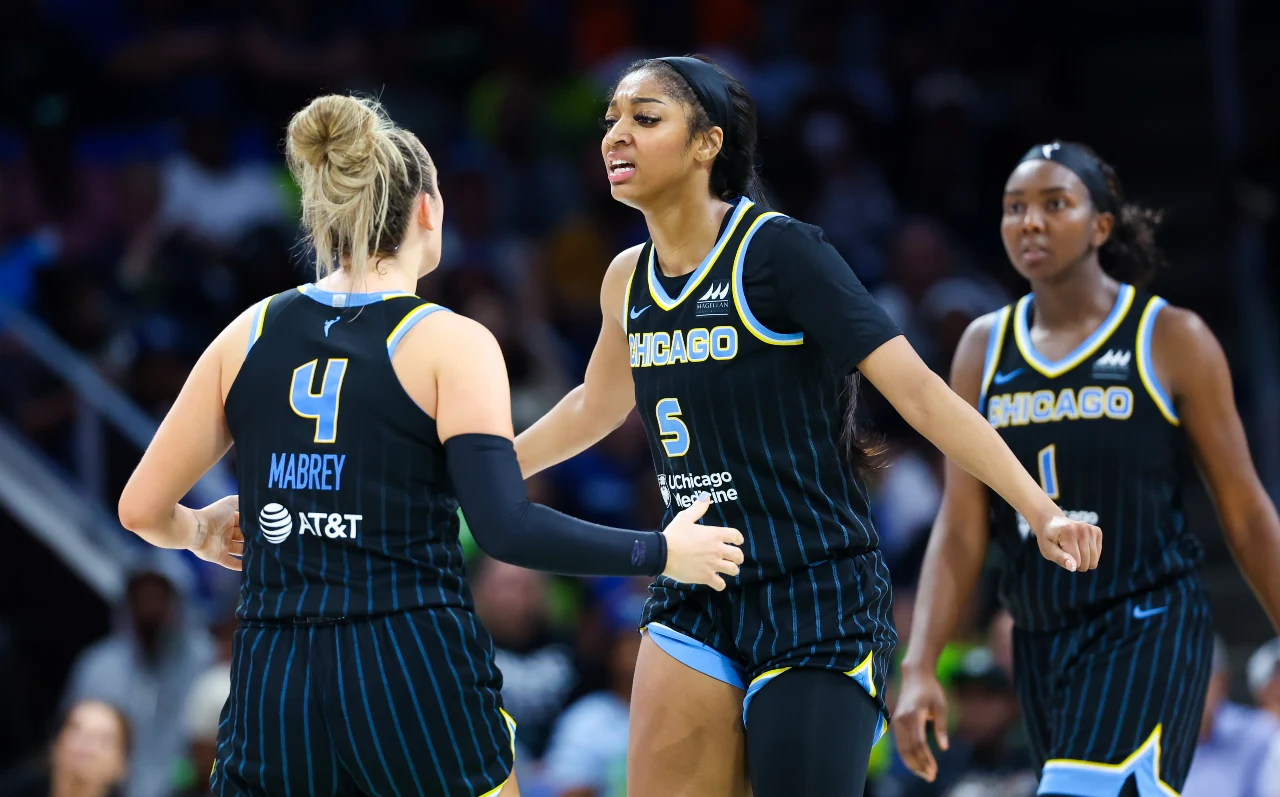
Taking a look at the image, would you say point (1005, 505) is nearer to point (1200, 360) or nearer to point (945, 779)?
point (1200, 360)

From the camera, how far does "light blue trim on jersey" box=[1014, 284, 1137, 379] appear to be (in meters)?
4.50

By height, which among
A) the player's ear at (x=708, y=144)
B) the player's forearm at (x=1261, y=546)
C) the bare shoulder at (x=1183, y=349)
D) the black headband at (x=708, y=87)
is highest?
the black headband at (x=708, y=87)

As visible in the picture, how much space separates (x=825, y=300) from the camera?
12.0ft

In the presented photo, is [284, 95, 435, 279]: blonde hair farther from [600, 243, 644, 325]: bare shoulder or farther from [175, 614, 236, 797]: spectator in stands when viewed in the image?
[175, 614, 236, 797]: spectator in stands

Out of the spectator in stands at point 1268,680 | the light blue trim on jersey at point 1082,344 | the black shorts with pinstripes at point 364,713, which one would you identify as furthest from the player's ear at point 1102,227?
the spectator in stands at point 1268,680

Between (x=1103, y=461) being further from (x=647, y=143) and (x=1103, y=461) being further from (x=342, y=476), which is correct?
(x=342, y=476)

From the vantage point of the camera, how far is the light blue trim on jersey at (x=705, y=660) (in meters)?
3.82

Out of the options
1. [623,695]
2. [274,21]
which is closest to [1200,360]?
[623,695]

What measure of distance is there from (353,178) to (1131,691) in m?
2.32

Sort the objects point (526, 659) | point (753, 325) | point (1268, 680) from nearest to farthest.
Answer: point (753, 325) → point (1268, 680) → point (526, 659)

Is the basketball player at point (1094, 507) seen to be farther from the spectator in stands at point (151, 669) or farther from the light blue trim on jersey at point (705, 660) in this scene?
the spectator in stands at point (151, 669)

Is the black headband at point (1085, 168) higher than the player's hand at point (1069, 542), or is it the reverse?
the black headband at point (1085, 168)

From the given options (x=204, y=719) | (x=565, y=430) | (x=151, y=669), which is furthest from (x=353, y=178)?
(x=151, y=669)

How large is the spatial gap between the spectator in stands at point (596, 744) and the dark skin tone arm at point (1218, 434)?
9.81ft
